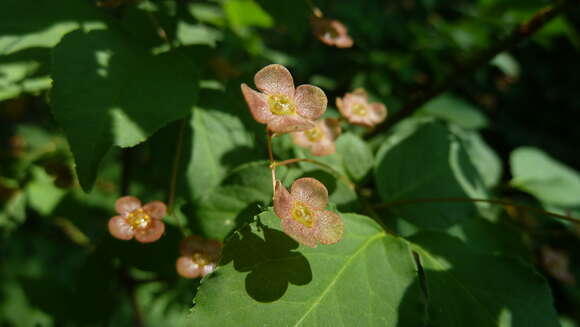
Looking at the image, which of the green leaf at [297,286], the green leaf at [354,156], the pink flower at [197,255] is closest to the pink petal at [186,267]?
the pink flower at [197,255]

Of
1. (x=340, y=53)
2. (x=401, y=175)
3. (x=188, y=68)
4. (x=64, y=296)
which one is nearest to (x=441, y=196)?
(x=401, y=175)

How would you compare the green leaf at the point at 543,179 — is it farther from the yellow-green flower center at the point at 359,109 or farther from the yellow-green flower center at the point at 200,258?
the yellow-green flower center at the point at 200,258

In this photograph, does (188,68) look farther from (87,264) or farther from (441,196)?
(87,264)

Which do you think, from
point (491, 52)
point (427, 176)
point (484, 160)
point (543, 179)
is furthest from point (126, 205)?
point (543, 179)

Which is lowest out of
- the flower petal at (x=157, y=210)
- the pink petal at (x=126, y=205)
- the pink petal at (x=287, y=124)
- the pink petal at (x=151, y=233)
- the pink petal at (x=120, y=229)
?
the pink petal at (x=120, y=229)

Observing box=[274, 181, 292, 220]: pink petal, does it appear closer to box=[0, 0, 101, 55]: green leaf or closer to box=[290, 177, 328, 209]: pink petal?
box=[290, 177, 328, 209]: pink petal

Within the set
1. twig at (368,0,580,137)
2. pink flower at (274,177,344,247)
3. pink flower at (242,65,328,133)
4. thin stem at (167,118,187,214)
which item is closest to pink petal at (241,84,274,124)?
pink flower at (242,65,328,133)

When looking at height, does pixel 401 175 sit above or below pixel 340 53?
above
